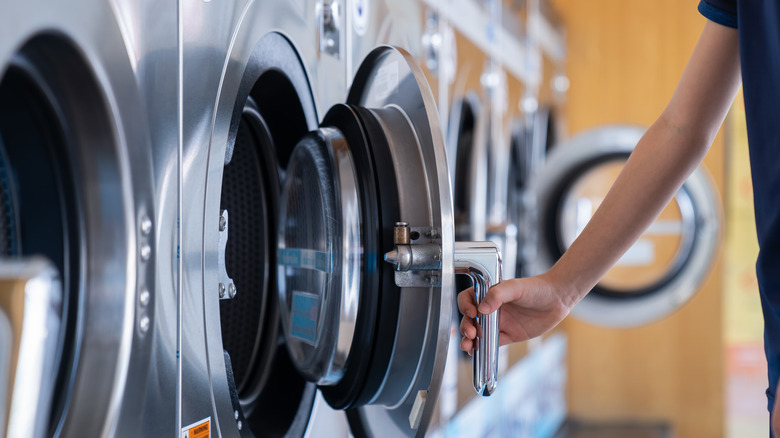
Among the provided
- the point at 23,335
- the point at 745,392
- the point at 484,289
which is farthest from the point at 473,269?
the point at 745,392

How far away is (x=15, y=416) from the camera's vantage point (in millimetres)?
540

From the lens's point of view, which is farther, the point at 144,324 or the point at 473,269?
the point at 473,269

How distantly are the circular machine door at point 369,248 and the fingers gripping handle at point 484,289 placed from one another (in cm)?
4

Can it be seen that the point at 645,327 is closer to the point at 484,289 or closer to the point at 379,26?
the point at 379,26

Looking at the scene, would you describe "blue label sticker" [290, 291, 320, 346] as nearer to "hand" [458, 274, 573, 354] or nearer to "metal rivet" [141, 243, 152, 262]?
"hand" [458, 274, 573, 354]

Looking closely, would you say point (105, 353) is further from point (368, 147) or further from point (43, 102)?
point (368, 147)

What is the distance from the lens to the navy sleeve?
998mm

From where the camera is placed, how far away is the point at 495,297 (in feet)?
3.19

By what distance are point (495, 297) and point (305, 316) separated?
263mm

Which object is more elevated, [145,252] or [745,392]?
[145,252]

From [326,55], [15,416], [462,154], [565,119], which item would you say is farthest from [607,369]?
[15,416]

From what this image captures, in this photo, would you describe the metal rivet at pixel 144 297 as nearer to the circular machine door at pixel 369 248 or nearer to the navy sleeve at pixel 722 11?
the circular machine door at pixel 369 248

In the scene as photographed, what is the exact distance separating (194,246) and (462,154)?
1.40 meters

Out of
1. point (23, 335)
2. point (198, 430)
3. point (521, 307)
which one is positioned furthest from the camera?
point (521, 307)
